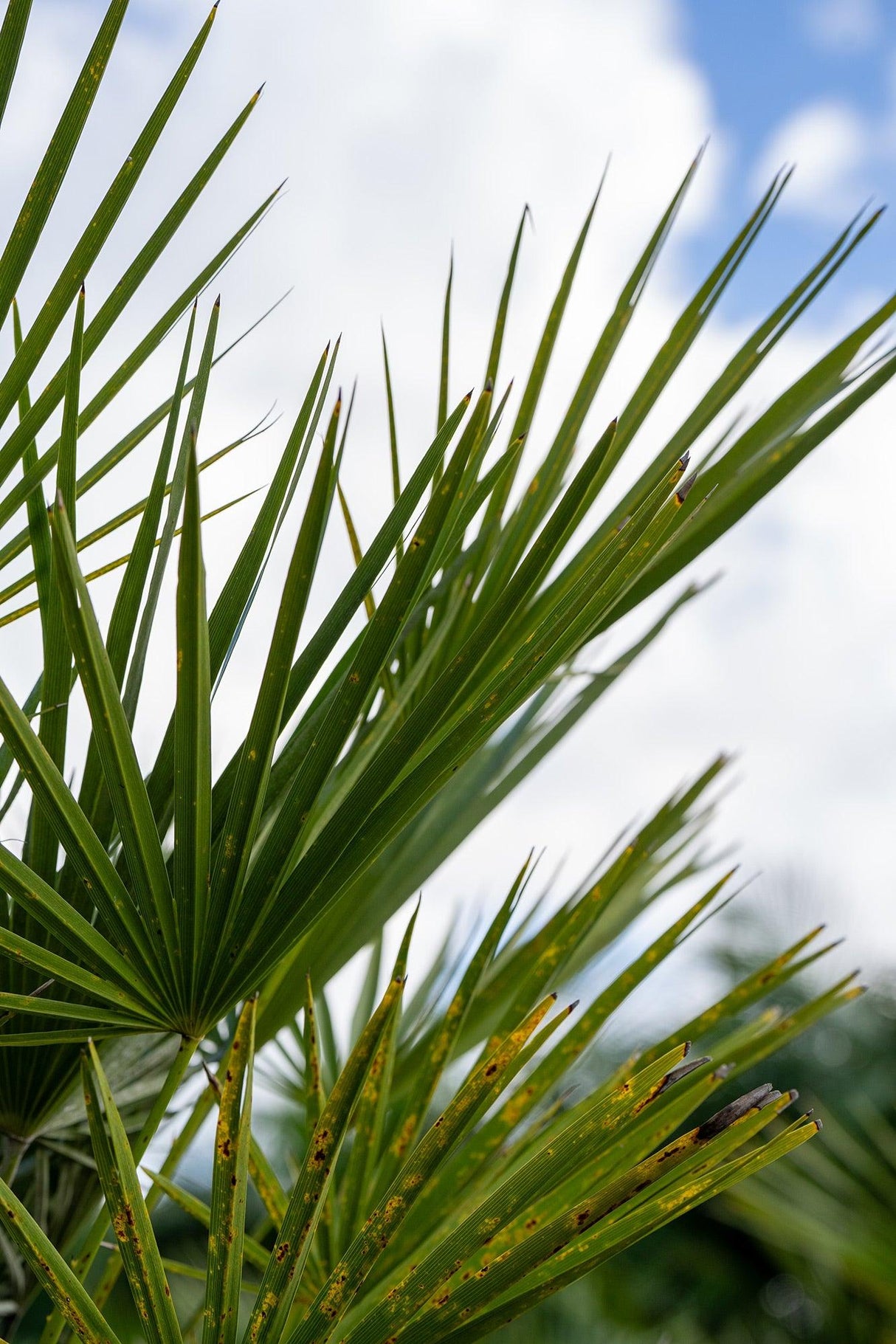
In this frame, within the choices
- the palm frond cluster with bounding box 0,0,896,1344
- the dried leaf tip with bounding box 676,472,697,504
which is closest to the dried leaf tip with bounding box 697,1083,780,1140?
the palm frond cluster with bounding box 0,0,896,1344

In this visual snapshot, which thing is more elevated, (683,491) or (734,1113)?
(683,491)

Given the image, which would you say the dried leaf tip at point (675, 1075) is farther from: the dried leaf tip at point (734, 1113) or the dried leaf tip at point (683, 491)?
the dried leaf tip at point (683, 491)

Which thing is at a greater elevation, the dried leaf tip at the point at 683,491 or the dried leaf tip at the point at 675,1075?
the dried leaf tip at the point at 683,491

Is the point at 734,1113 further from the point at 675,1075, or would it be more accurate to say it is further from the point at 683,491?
the point at 683,491

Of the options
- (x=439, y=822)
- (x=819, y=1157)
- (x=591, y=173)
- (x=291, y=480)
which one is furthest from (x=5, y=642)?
(x=819, y=1157)

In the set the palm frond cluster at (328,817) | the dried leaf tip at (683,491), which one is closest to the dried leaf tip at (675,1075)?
the palm frond cluster at (328,817)

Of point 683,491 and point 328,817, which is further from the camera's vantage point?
point 328,817

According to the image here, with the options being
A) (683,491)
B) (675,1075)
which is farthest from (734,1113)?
(683,491)

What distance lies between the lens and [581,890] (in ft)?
2.30

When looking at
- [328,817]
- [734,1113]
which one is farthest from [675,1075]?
[328,817]

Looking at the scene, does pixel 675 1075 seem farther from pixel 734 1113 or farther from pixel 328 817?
pixel 328 817

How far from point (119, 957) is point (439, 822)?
295 mm

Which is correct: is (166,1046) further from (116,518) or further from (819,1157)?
(819,1157)

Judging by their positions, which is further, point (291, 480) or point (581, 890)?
point (581, 890)
